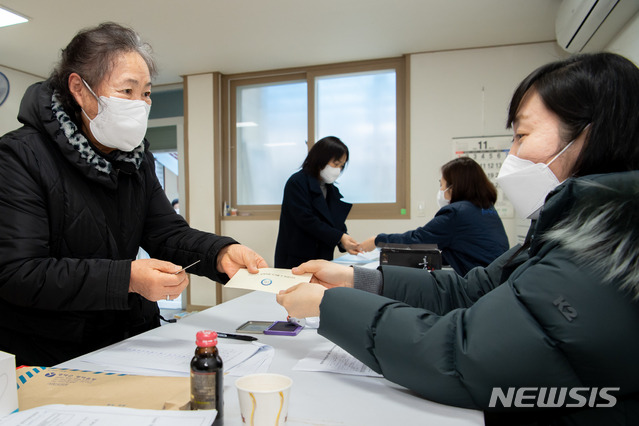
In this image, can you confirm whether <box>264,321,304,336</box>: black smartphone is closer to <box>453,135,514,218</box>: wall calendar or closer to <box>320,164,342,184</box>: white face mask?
<box>320,164,342,184</box>: white face mask

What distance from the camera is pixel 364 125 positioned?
4652 mm

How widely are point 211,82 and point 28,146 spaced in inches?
160

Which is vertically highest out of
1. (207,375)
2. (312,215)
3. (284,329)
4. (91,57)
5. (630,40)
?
(630,40)

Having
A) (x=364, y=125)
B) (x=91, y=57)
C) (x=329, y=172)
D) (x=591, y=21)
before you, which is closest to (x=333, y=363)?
(x=91, y=57)

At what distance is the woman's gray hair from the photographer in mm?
1290

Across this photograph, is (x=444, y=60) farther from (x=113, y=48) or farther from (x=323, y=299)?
(x=323, y=299)

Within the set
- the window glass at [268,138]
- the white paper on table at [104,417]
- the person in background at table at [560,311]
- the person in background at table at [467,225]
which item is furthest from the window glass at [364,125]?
the white paper on table at [104,417]

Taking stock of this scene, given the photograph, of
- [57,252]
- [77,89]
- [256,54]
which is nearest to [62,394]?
[57,252]

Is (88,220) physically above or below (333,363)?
above

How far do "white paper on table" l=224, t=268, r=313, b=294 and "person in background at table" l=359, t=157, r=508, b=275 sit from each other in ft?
5.28

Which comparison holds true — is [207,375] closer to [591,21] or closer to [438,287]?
[438,287]

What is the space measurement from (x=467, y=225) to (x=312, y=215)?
109cm

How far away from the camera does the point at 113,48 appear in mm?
1293

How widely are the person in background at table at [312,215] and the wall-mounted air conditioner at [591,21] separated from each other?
2.00 meters
